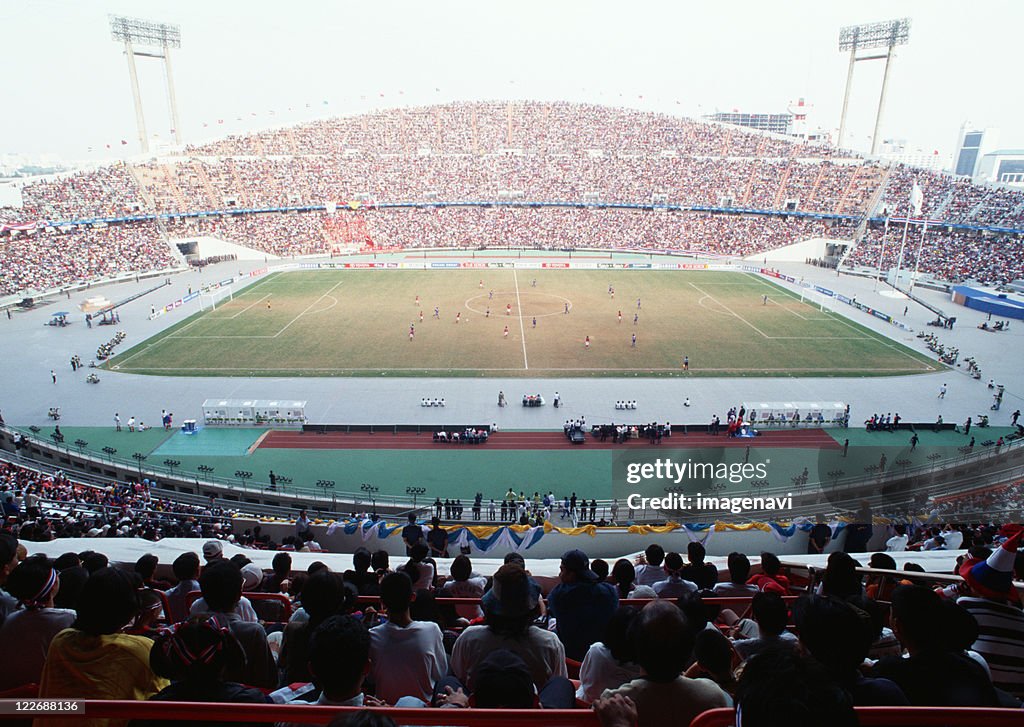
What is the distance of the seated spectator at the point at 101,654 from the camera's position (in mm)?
3539

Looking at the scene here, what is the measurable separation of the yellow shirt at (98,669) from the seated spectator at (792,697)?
315 cm

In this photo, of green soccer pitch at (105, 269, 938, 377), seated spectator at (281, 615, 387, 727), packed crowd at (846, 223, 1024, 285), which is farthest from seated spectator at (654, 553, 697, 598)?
packed crowd at (846, 223, 1024, 285)

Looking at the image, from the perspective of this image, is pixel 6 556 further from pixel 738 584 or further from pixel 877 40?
pixel 877 40

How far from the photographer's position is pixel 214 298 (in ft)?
162

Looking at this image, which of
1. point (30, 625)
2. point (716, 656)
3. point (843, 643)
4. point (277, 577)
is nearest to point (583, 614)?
point (716, 656)

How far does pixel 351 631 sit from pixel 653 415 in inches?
1002

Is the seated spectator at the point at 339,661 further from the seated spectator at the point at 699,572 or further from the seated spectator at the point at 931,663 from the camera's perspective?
the seated spectator at the point at 699,572

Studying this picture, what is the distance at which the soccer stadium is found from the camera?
352cm

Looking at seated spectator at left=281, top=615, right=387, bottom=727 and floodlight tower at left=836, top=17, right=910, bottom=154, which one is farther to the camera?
floodlight tower at left=836, top=17, right=910, bottom=154

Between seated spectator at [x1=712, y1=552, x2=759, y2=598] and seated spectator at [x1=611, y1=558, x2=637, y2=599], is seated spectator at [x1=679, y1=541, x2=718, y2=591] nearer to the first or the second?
seated spectator at [x1=712, y1=552, x2=759, y2=598]

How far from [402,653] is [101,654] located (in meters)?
1.69

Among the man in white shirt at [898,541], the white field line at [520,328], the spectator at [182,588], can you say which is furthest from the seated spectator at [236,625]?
the white field line at [520,328]

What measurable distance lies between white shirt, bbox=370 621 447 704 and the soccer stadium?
2cm

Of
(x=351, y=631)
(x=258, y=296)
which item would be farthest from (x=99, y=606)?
(x=258, y=296)
